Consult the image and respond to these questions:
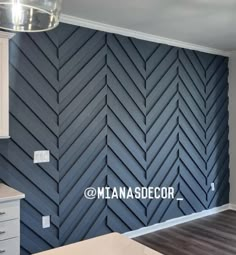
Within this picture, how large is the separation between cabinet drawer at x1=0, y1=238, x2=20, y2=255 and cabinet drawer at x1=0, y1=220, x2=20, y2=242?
0.12 feet

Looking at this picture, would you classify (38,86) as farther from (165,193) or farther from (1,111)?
(165,193)

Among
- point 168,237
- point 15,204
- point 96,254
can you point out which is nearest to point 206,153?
point 168,237

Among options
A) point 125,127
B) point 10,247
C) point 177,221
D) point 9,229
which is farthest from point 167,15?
point 177,221

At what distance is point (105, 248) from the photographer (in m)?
1.33

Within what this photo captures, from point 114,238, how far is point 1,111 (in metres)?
1.63

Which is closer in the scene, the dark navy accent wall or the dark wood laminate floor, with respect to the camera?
the dark navy accent wall

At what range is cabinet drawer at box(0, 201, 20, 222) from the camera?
7.36 feet

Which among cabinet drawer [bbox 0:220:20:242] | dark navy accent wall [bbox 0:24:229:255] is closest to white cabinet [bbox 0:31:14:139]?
dark navy accent wall [bbox 0:24:229:255]

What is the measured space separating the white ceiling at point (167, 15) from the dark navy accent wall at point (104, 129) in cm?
27

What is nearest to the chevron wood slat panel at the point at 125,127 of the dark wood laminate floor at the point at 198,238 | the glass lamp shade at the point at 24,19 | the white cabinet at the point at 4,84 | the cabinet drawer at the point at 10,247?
the dark wood laminate floor at the point at 198,238

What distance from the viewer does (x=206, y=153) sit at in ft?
15.5

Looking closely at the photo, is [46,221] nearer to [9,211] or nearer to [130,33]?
[9,211]

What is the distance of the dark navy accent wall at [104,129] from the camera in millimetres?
2994

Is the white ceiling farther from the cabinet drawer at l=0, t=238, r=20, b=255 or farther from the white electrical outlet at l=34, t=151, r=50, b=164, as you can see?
the cabinet drawer at l=0, t=238, r=20, b=255
